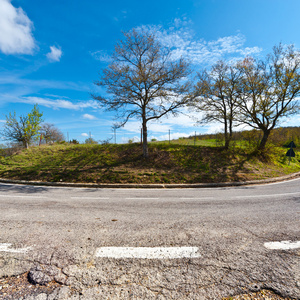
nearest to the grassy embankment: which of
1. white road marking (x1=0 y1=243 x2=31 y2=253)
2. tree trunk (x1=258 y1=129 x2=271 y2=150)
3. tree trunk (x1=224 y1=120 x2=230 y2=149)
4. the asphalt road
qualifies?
tree trunk (x1=224 y1=120 x2=230 y2=149)

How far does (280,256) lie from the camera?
105 inches

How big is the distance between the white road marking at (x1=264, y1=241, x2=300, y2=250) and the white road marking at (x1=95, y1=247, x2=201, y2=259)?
52.1 inches

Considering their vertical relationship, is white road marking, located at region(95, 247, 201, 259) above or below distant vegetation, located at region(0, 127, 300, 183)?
below

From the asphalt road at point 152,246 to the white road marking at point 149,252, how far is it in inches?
1.6

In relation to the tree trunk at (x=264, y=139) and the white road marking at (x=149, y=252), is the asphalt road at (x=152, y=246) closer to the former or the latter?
the white road marking at (x=149, y=252)

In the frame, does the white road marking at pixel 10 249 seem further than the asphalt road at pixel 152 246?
Yes

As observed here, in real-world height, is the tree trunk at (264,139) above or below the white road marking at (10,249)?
above

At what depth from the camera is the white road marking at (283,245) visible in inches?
115

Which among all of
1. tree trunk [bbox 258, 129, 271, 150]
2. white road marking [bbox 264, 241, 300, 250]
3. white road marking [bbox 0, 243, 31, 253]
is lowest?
white road marking [bbox 264, 241, 300, 250]

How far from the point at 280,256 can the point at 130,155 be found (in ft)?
40.1

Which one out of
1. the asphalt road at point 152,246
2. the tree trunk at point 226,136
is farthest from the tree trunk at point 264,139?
the asphalt road at point 152,246

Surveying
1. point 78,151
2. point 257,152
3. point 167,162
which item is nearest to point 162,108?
point 167,162

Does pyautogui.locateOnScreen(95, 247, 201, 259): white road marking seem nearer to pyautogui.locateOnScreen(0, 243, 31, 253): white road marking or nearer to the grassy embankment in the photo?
pyautogui.locateOnScreen(0, 243, 31, 253): white road marking

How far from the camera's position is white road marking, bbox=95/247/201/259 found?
2703 millimetres
